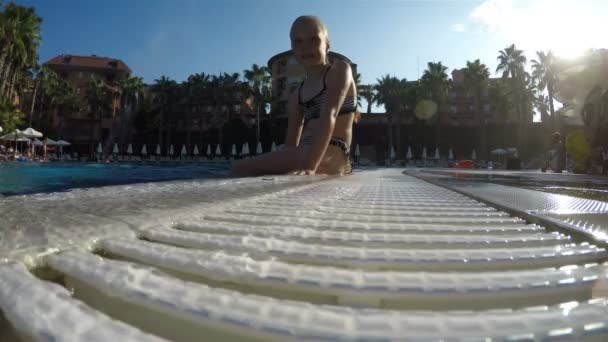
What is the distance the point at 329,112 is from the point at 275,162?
29.1 inches

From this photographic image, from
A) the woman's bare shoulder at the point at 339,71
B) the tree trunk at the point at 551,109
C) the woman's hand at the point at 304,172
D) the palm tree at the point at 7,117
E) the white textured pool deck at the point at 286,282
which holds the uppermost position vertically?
the tree trunk at the point at 551,109

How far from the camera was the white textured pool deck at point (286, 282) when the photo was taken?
398 millimetres

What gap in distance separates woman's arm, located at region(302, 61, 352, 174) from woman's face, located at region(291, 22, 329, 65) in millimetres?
214

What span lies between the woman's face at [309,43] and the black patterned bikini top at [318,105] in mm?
187

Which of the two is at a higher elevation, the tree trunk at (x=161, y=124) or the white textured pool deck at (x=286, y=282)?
the tree trunk at (x=161, y=124)

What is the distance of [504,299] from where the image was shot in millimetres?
526

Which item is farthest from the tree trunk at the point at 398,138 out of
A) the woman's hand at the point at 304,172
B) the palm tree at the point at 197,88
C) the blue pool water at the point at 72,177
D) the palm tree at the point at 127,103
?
the woman's hand at the point at 304,172

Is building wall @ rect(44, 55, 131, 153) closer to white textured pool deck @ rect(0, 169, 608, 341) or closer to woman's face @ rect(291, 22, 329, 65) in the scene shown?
woman's face @ rect(291, 22, 329, 65)

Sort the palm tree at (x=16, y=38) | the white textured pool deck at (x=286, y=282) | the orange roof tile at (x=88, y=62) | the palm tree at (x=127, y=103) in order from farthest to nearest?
1. the orange roof tile at (x=88, y=62)
2. the palm tree at (x=127, y=103)
3. the palm tree at (x=16, y=38)
4. the white textured pool deck at (x=286, y=282)

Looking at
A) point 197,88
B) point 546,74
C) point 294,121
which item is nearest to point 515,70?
point 546,74

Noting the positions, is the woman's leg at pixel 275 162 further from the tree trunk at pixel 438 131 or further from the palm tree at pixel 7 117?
the tree trunk at pixel 438 131

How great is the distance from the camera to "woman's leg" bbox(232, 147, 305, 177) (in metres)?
3.70

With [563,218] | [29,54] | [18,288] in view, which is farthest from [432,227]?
[29,54]

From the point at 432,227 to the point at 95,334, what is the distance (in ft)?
2.83
